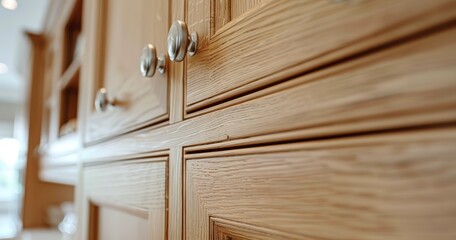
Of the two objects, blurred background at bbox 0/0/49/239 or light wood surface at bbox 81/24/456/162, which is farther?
blurred background at bbox 0/0/49/239

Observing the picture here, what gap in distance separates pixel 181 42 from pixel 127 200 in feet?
1.03

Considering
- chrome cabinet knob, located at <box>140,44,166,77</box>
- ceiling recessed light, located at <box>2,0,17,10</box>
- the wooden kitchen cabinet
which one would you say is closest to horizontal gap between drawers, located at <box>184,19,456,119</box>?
the wooden kitchen cabinet

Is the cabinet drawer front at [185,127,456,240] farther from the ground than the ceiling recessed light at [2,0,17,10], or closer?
closer

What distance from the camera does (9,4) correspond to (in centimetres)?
201

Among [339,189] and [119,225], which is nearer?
[339,189]

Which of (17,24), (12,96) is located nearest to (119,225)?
(17,24)

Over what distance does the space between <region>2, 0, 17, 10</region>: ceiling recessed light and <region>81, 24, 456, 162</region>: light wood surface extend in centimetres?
208

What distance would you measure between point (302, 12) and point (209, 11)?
16cm

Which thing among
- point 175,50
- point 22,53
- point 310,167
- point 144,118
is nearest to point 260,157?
point 310,167

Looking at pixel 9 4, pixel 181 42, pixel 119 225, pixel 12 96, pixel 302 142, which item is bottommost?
pixel 119 225

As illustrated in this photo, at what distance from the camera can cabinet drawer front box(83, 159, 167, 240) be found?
0.50m

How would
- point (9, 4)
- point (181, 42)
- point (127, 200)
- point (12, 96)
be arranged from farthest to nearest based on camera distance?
point (12, 96) < point (9, 4) < point (127, 200) < point (181, 42)

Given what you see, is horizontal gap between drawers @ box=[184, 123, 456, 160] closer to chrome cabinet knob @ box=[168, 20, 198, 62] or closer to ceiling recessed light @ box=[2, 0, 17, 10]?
chrome cabinet knob @ box=[168, 20, 198, 62]

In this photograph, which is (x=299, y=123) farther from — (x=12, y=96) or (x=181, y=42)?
(x=12, y=96)
